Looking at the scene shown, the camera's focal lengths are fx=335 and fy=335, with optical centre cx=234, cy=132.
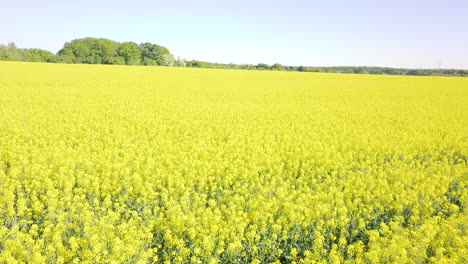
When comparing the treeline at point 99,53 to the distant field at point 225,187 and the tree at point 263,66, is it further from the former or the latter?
the distant field at point 225,187

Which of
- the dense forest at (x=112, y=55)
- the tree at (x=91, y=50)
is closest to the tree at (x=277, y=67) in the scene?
the dense forest at (x=112, y=55)

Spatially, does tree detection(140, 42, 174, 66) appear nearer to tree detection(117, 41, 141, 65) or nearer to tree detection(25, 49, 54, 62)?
tree detection(117, 41, 141, 65)

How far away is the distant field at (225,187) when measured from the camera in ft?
16.9

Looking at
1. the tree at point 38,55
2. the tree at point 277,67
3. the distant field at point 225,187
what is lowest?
the distant field at point 225,187

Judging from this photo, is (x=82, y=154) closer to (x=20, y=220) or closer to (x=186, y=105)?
(x=20, y=220)

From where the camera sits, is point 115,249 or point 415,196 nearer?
point 115,249

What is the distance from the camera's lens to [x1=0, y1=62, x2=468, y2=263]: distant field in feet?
16.9

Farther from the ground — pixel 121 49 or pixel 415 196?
pixel 121 49

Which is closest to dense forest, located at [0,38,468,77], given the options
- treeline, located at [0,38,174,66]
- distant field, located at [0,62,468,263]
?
treeline, located at [0,38,174,66]

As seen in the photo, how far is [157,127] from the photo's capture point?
13703 mm

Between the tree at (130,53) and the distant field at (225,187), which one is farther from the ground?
the tree at (130,53)

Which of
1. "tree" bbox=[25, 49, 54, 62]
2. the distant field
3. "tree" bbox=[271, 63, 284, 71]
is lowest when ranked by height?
the distant field

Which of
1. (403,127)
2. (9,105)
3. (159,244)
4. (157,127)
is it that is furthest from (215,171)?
(9,105)

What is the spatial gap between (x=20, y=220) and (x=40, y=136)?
19.9 ft
